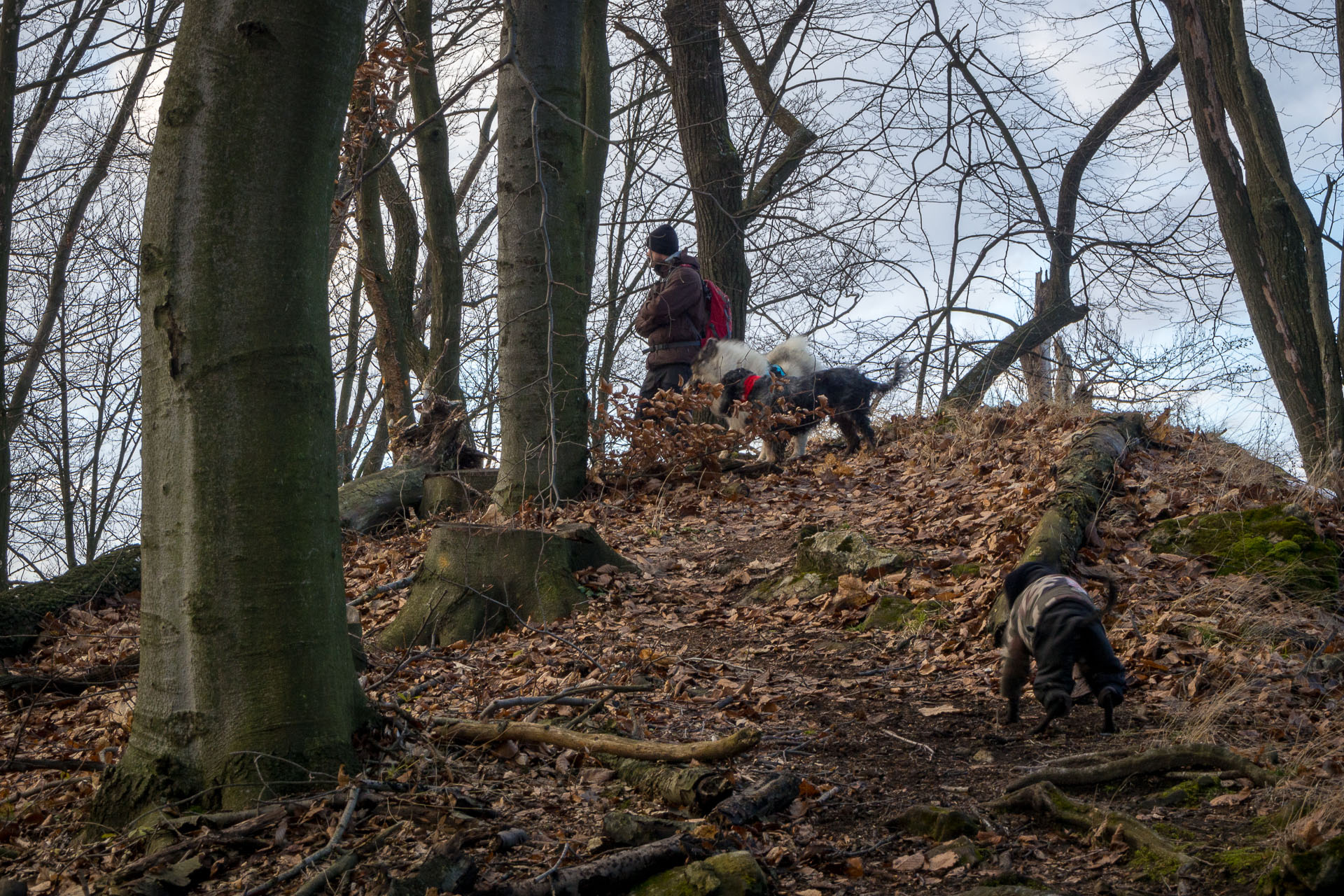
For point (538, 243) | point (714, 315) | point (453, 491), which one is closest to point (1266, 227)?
point (714, 315)

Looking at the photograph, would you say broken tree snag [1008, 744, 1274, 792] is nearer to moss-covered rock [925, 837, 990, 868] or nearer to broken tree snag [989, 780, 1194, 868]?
broken tree snag [989, 780, 1194, 868]

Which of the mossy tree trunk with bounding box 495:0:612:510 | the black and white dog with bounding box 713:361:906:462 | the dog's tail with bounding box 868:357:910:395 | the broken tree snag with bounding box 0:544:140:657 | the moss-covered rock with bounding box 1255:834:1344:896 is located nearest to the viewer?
the moss-covered rock with bounding box 1255:834:1344:896

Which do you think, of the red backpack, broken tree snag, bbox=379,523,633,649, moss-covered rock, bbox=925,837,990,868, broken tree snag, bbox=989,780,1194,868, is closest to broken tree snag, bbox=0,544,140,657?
broken tree snag, bbox=379,523,633,649

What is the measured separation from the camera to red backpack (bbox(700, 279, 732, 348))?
10734 mm

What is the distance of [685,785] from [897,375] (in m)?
9.87

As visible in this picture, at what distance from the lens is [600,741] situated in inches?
150

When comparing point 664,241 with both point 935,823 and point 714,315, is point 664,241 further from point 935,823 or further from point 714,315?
point 935,823

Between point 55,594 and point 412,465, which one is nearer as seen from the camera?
point 55,594

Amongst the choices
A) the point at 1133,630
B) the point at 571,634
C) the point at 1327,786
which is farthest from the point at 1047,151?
the point at 1327,786

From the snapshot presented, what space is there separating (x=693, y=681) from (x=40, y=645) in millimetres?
5505

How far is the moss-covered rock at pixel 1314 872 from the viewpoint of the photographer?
7.61 feet

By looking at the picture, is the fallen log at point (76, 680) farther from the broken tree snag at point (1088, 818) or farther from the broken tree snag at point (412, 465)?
the broken tree snag at point (1088, 818)

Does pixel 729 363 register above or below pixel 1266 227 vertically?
below

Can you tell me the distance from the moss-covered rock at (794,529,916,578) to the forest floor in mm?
148
